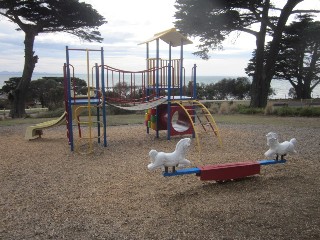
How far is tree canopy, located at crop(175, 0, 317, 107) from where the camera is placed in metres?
15.2

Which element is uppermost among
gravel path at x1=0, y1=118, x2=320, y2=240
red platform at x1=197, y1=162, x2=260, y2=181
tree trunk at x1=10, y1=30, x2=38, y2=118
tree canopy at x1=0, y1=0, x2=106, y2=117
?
tree canopy at x1=0, y1=0, x2=106, y2=117

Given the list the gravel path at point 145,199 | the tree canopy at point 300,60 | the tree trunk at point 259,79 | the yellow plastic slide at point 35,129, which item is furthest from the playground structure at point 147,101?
the tree canopy at point 300,60

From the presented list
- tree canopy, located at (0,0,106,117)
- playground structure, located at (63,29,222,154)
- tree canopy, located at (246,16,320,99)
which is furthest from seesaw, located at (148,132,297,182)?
tree canopy, located at (246,16,320,99)

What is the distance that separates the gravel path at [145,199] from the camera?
3004 mm

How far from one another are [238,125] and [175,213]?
7352 millimetres

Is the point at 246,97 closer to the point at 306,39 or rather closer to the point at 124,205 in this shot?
the point at 306,39

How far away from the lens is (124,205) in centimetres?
364

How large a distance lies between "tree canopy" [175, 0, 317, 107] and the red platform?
1237 centimetres

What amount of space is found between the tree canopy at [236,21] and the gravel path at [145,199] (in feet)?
34.7

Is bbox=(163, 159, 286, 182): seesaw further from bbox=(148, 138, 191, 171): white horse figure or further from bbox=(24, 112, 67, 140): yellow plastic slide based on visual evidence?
bbox=(24, 112, 67, 140): yellow plastic slide

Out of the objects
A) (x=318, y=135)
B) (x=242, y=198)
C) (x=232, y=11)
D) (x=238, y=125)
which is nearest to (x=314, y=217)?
(x=242, y=198)

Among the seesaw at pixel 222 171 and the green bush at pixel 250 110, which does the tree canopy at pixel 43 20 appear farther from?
the seesaw at pixel 222 171

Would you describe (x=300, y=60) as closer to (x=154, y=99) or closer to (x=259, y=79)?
(x=259, y=79)

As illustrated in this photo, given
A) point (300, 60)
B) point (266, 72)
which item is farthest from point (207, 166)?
point (300, 60)
